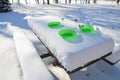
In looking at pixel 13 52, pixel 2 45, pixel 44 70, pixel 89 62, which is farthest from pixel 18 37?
pixel 89 62

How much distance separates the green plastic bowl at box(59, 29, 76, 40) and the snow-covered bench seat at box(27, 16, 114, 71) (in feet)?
0.23

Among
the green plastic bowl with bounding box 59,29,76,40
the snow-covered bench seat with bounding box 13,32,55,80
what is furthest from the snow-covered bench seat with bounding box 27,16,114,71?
the snow-covered bench seat with bounding box 13,32,55,80

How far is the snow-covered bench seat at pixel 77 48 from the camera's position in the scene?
2.00m

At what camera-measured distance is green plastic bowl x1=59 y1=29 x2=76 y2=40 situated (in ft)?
7.87

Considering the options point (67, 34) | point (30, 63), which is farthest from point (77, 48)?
point (30, 63)

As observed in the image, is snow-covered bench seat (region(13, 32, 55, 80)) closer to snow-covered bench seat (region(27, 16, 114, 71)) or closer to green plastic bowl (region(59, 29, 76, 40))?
snow-covered bench seat (region(27, 16, 114, 71))

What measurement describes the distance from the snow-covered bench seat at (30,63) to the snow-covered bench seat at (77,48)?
0.87ft

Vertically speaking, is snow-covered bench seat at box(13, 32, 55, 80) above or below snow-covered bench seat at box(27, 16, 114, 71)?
below

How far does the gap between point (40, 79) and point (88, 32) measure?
1.30 meters

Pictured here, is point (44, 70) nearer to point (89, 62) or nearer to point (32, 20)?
point (89, 62)

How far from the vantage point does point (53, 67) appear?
2719 mm

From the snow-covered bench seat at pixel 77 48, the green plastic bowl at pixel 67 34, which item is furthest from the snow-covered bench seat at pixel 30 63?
the green plastic bowl at pixel 67 34

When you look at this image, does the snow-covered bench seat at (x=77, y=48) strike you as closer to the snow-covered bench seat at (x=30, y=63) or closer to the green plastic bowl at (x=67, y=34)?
the green plastic bowl at (x=67, y=34)

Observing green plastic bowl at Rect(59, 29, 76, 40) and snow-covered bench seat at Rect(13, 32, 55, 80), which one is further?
green plastic bowl at Rect(59, 29, 76, 40)
